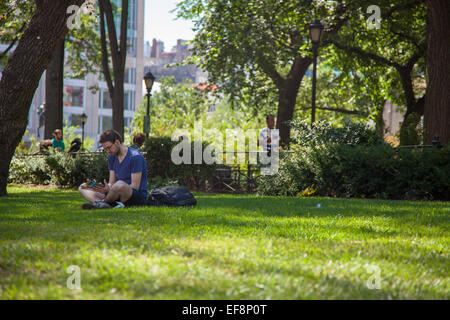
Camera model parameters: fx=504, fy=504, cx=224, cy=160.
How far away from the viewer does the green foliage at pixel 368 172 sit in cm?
1056

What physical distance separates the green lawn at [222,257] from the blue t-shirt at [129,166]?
139cm

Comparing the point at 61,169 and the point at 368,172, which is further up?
the point at 368,172

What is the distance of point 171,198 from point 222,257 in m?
4.51

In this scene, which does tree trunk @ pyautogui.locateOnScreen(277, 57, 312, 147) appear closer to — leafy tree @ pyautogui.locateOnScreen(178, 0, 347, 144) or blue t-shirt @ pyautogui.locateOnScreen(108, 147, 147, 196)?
leafy tree @ pyautogui.locateOnScreen(178, 0, 347, 144)

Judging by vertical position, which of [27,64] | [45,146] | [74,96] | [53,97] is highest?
[74,96]

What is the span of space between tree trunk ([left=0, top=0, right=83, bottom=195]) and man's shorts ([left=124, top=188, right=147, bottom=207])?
14.9 ft

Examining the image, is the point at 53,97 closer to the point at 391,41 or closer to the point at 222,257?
the point at 391,41

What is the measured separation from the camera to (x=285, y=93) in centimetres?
2338

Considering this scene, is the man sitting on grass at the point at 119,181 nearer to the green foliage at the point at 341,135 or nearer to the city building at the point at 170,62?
the green foliage at the point at 341,135

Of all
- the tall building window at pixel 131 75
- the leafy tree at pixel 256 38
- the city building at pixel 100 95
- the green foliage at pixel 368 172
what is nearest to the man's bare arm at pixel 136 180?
the green foliage at pixel 368 172

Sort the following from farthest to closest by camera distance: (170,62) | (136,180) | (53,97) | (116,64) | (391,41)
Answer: (170,62) < (391,41) < (53,97) < (116,64) < (136,180)

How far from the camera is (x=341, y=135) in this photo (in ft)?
42.0

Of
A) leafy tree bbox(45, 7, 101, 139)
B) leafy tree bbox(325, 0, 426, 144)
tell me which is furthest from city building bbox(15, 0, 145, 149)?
leafy tree bbox(325, 0, 426, 144)

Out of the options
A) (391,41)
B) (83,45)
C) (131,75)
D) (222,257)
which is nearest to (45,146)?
(83,45)
